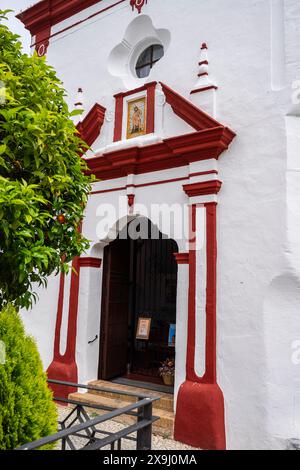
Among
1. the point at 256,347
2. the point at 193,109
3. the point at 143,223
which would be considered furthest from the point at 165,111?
the point at 256,347

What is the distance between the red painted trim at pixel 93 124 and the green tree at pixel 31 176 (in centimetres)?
320

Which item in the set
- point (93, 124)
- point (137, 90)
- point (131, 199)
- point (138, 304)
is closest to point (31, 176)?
point (131, 199)

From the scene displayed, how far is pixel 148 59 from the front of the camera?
6820mm

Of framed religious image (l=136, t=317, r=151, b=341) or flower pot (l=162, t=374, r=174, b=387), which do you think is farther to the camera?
framed religious image (l=136, t=317, r=151, b=341)

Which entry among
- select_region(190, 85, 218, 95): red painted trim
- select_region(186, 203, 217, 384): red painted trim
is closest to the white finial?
select_region(190, 85, 218, 95): red painted trim

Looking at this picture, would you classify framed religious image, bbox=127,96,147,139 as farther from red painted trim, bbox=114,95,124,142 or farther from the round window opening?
the round window opening

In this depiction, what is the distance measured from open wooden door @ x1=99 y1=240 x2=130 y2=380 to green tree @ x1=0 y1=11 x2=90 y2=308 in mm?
3132

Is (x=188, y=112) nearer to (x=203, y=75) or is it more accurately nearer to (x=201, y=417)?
(x=203, y=75)

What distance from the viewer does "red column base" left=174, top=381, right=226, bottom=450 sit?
4664 mm

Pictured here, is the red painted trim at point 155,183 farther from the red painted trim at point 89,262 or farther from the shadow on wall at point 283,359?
the shadow on wall at point 283,359

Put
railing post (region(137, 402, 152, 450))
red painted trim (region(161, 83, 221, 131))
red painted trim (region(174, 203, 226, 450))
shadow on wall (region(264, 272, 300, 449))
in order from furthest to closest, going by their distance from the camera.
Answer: red painted trim (region(161, 83, 221, 131)) < red painted trim (region(174, 203, 226, 450)) < shadow on wall (region(264, 272, 300, 449)) < railing post (region(137, 402, 152, 450))

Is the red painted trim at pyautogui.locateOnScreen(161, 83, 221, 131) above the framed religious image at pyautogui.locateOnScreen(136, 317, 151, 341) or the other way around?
above

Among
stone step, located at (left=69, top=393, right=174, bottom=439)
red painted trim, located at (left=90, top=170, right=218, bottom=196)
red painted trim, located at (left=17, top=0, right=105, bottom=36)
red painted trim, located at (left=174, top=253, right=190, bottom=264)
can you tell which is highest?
red painted trim, located at (left=17, top=0, right=105, bottom=36)
